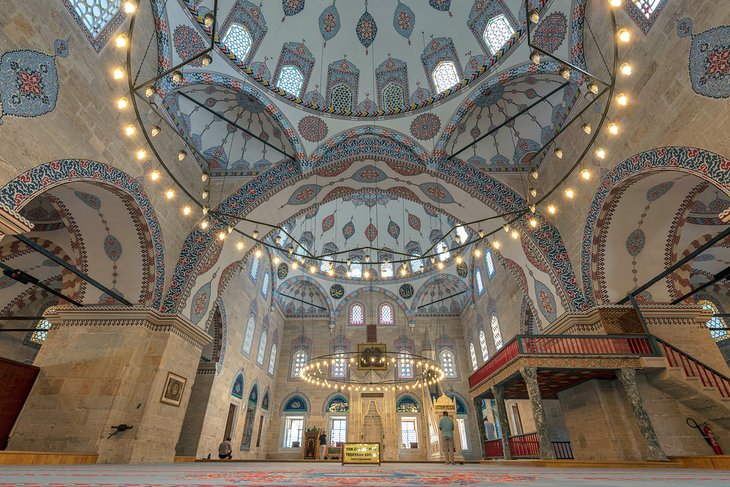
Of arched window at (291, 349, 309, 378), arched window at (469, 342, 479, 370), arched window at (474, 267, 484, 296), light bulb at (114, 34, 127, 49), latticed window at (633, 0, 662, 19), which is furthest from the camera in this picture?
arched window at (291, 349, 309, 378)

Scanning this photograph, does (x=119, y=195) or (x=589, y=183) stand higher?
(x=589, y=183)

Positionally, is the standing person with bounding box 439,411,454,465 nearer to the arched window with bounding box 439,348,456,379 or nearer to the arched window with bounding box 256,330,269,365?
the arched window with bounding box 439,348,456,379

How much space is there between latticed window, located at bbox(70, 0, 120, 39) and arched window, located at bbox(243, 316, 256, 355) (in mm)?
11286

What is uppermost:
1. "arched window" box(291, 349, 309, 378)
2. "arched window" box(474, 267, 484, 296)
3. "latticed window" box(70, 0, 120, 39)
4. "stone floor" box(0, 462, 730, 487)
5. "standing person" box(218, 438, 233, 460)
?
"arched window" box(474, 267, 484, 296)

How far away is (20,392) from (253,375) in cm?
867

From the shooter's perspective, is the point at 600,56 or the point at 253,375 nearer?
the point at 600,56

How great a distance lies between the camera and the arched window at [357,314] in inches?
787

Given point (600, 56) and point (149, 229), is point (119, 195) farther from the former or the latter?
point (600, 56)

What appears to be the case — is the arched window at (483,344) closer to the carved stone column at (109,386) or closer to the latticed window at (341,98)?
the latticed window at (341,98)

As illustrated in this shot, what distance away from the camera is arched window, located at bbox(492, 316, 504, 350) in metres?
14.8

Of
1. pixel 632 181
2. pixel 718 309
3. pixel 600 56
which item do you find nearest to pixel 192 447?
pixel 632 181

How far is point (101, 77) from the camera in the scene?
6855mm

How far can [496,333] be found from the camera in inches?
599

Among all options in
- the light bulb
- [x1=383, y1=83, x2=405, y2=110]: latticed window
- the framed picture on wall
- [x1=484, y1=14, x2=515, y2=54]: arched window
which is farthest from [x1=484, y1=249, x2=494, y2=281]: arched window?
the light bulb
